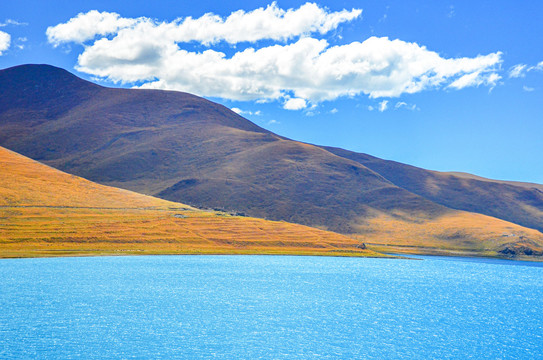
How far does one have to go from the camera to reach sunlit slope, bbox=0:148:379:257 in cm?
11931

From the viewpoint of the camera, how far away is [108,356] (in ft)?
120

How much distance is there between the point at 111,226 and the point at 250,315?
302ft

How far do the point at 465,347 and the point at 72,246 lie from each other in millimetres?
94451

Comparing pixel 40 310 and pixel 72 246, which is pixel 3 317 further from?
pixel 72 246

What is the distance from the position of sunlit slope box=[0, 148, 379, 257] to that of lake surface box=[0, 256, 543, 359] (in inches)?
1094

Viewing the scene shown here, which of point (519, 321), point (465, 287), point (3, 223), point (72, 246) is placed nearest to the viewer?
point (519, 321)

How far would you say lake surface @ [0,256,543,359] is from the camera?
40.3 meters

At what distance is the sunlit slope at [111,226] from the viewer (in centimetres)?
11931

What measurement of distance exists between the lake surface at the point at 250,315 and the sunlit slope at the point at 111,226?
2778 centimetres

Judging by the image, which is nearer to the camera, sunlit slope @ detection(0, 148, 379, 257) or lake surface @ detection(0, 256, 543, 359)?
lake surface @ detection(0, 256, 543, 359)

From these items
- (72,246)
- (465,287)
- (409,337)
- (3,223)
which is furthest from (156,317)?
(3,223)

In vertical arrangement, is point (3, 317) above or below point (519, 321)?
below

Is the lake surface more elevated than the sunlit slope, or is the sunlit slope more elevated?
the sunlit slope

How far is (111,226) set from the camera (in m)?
136
